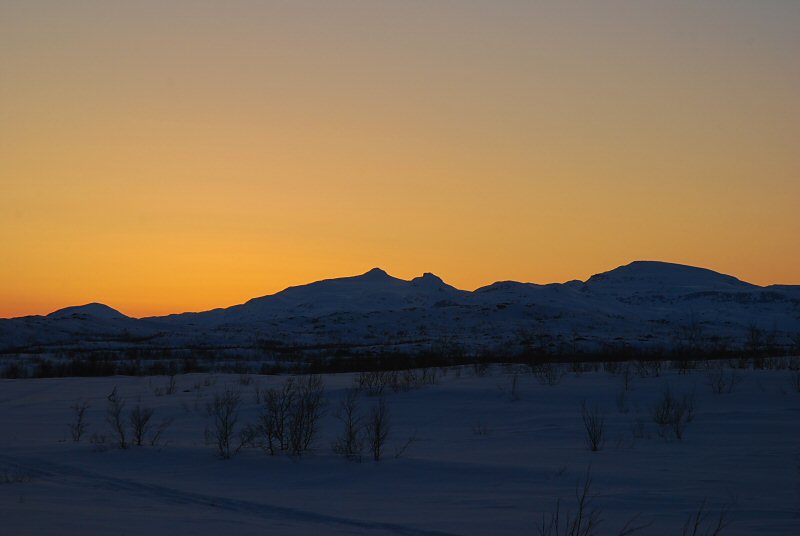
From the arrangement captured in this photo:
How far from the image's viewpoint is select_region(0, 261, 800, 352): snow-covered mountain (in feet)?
156

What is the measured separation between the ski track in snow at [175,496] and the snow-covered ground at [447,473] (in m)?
0.03

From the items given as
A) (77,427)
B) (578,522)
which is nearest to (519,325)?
(77,427)

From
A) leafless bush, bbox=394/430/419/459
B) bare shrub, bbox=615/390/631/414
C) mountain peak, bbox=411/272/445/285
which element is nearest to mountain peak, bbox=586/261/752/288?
mountain peak, bbox=411/272/445/285

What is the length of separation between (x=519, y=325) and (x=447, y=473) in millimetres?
48647

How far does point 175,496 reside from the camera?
800cm

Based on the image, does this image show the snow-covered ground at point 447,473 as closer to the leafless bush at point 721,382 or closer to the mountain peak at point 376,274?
the leafless bush at point 721,382

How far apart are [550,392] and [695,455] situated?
660 cm

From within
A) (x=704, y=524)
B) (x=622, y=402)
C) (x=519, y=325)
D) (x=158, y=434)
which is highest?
(x=519, y=325)

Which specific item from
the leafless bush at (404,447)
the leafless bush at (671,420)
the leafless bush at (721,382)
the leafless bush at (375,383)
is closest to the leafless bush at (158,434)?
the leafless bush at (404,447)

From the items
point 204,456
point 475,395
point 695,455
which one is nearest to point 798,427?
point 695,455

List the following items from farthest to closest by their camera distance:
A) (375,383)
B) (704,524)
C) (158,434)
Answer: (375,383) < (158,434) < (704,524)

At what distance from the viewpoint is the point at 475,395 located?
16.0 m

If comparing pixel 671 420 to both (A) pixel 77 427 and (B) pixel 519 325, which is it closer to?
(A) pixel 77 427

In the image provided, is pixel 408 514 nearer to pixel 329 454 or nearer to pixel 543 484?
pixel 543 484
